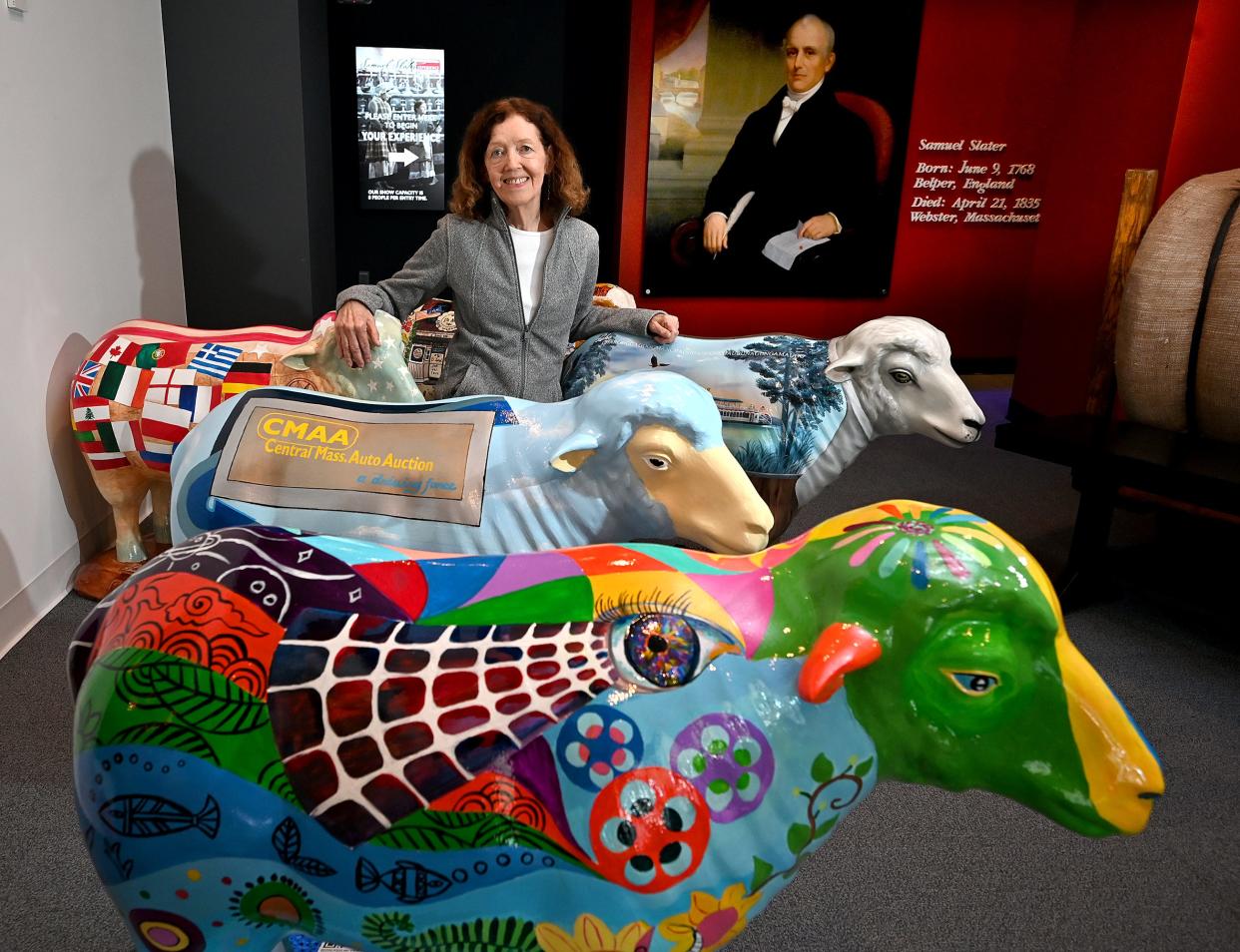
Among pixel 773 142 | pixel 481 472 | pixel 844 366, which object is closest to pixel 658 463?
pixel 481 472

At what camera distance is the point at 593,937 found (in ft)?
2.94

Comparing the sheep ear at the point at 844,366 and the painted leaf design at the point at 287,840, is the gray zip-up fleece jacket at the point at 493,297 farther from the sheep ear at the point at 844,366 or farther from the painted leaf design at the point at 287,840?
the painted leaf design at the point at 287,840

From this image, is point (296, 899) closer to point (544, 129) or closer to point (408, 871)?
point (408, 871)

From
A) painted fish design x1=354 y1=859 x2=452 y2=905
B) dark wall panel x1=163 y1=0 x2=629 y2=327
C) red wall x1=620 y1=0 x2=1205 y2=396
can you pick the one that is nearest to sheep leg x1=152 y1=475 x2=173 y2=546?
dark wall panel x1=163 y1=0 x2=629 y2=327

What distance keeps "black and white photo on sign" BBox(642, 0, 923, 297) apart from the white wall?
8.76 ft

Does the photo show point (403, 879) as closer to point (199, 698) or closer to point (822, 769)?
point (199, 698)

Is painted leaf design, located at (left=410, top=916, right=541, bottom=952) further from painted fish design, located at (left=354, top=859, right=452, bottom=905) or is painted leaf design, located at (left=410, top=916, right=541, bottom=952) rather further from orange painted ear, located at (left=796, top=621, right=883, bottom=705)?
orange painted ear, located at (left=796, top=621, right=883, bottom=705)

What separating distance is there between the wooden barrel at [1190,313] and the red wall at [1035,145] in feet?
4.20

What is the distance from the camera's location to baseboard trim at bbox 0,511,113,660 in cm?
250

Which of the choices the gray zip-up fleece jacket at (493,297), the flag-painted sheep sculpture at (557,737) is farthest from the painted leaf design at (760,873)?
the gray zip-up fleece jacket at (493,297)

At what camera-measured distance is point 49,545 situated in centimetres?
270

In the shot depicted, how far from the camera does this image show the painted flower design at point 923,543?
0.88m

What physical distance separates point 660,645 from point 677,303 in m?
4.74

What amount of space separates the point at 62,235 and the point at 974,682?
2.69 metres
